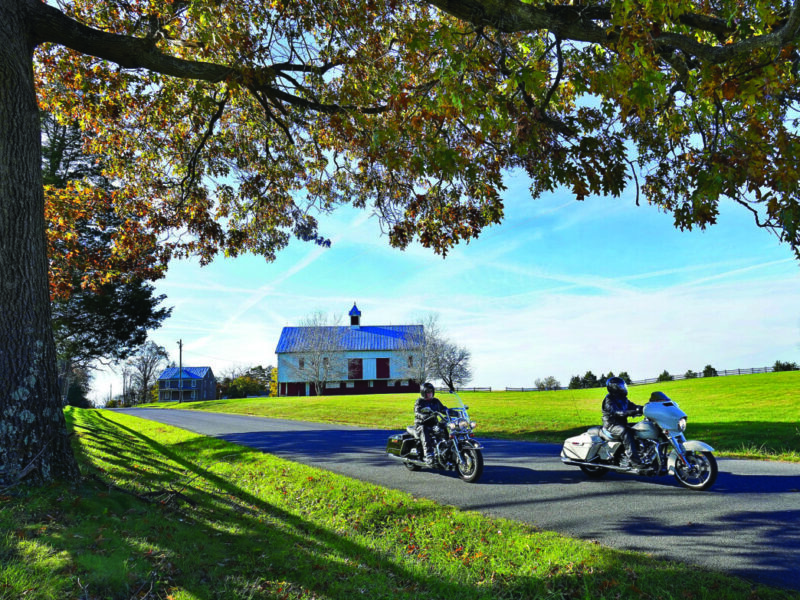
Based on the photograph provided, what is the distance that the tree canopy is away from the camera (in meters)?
5.20

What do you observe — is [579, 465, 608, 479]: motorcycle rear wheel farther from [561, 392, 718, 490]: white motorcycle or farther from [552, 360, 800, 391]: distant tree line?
[552, 360, 800, 391]: distant tree line

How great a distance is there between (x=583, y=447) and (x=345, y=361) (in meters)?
55.8

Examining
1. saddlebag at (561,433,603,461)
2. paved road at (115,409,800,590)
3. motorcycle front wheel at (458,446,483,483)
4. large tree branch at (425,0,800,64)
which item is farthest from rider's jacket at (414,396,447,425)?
large tree branch at (425,0,800,64)

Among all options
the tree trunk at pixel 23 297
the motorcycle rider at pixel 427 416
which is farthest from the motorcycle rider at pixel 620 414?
the tree trunk at pixel 23 297

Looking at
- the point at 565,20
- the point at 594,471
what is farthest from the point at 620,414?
the point at 565,20

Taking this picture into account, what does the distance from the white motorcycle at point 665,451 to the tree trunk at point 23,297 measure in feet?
27.0

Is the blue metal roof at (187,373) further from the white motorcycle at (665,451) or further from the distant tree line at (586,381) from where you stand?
the white motorcycle at (665,451)

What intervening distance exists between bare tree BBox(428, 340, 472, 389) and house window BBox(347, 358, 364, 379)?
9.12 m

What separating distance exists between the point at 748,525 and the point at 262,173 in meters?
12.7

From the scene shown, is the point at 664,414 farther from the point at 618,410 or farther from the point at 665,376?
the point at 665,376

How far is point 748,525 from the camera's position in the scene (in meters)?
5.79

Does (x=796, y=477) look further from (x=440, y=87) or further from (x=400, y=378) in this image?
(x=400, y=378)

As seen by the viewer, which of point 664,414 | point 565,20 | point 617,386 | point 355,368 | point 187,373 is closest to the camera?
point 565,20

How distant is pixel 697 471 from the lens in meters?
7.52
